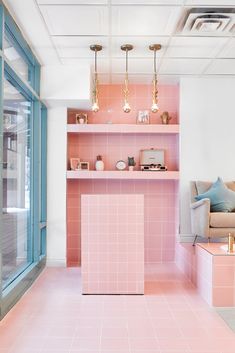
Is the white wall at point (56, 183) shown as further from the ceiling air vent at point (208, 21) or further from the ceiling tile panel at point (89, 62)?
the ceiling air vent at point (208, 21)

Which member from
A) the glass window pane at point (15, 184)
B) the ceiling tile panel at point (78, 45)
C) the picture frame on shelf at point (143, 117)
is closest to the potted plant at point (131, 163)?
the picture frame on shelf at point (143, 117)

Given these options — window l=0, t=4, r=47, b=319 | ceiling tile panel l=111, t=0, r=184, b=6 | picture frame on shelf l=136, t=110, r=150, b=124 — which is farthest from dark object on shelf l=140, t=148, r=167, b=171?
ceiling tile panel l=111, t=0, r=184, b=6

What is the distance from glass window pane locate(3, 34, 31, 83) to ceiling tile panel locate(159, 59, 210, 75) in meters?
1.80

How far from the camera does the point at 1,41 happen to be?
3223 mm

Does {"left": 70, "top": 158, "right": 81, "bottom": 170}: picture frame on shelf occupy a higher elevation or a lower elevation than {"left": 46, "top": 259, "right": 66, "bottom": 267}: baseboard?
higher

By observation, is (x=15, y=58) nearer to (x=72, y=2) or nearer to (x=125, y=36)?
(x=72, y=2)

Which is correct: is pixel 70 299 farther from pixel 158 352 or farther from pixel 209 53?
pixel 209 53

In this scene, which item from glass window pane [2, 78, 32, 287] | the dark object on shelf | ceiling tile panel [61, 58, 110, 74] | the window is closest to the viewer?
the window

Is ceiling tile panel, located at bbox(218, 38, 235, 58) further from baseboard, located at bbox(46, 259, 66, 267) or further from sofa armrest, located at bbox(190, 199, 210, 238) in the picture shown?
baseboard, located at bbox(46, 259, 66, 267)

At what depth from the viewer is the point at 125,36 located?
405 cm

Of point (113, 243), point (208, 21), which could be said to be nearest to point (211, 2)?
point (208, 21)

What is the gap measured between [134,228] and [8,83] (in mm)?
2084

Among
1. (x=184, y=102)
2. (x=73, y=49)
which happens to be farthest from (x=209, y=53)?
(x=73, y=49)

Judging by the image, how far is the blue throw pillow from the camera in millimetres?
4988
